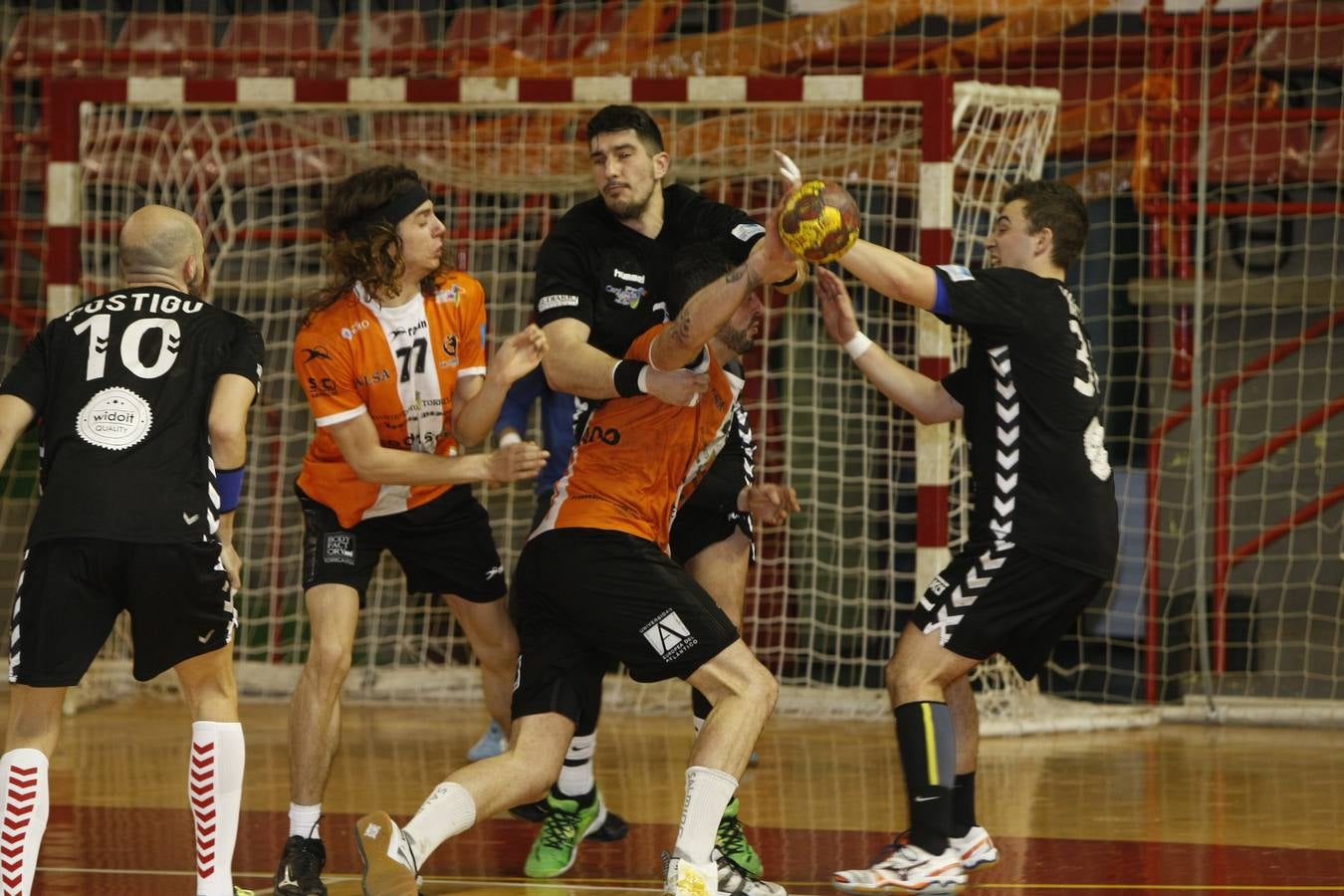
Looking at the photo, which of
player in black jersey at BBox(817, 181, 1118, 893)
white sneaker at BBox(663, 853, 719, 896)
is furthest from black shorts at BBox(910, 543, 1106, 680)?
white sneaker at BBox(663, 853, 719, 896)

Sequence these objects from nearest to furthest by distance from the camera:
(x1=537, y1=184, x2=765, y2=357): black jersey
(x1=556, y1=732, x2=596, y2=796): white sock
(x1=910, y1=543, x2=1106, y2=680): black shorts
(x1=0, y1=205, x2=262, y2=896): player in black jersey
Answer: (x1=0, y1=205, x2=262, y2=896): player in black jersey → (x1=910, y1=543, x2=1106, y2=680): black shorts → (x1=537, y1=184, x2=765, y2=357): black jersey → (x1=556, y1=732, x2=596, y2=796): white sock

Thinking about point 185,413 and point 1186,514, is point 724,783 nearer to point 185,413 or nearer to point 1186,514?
point 185,413

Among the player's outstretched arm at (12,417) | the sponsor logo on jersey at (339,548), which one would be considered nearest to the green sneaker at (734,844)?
the sponsor logo on jersey at (339,548)

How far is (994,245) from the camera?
17.1 feet

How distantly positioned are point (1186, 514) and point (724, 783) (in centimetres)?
589

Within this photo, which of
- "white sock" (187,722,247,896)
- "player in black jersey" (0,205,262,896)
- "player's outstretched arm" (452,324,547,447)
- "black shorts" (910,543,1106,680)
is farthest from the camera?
"black shorts" (910,543,1106,680)

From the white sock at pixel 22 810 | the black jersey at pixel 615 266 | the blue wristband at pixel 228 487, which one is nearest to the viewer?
the white sock at pixel 22 810

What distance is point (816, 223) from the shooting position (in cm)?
413

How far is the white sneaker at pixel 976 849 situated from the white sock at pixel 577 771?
3.91 feet

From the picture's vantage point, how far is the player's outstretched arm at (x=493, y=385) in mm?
4637

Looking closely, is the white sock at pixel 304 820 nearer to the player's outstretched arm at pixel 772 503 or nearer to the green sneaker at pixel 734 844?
the green sneaker at pixel 734 844

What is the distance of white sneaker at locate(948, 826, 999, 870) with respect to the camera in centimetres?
491

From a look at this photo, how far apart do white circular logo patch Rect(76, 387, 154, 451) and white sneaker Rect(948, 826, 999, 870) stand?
2.52 meters

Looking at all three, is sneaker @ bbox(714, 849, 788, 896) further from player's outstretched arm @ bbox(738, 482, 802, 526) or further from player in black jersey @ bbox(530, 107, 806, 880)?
player's outstretched arm @ bbox(738, 482, 802, 526)
